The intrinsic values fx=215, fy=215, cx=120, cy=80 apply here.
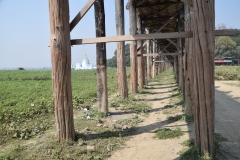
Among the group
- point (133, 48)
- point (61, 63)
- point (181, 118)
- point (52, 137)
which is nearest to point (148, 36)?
point (61, 63)

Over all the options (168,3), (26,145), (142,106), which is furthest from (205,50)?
(168,3)

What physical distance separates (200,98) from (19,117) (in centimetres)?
574

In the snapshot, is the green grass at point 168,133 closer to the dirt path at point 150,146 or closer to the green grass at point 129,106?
the dirt path at point 150,146

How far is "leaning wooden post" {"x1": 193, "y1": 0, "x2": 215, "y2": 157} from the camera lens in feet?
11.1

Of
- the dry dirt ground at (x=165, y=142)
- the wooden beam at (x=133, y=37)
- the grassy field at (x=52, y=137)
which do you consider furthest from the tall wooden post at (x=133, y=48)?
the wooden beam at (x=133, y=37)

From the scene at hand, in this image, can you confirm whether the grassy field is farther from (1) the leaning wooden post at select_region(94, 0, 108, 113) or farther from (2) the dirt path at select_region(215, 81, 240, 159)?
(2) the dirt path at select_region(215, 81, 240, 159)

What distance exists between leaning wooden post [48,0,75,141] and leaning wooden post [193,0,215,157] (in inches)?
97.2

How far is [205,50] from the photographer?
3428 millimetres

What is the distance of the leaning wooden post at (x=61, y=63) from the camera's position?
4.26 m

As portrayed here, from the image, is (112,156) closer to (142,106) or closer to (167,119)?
(167,119)

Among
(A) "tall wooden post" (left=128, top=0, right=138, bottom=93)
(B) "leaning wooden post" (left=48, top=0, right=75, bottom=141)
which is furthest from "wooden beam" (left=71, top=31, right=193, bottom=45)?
(A) "tall wooden post" (left=128, top=0, right=138, bottom=93)

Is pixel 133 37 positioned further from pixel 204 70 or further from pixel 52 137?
pixel 52 137

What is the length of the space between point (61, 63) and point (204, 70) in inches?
105

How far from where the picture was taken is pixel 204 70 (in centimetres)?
349
